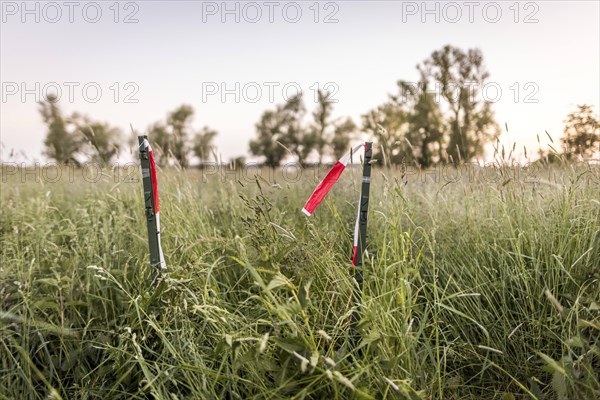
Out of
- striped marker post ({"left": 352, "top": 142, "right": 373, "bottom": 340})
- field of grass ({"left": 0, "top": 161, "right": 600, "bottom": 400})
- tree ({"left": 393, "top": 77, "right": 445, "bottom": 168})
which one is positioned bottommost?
field of grass ({"left": 0, "top": 161, "right": 600, "bottom": 400})

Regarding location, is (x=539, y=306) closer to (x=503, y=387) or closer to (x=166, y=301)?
(x=503, y=387)

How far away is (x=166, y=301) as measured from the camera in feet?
7.95

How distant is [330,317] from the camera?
252 cm

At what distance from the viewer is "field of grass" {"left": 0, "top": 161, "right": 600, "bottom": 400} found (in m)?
1.99

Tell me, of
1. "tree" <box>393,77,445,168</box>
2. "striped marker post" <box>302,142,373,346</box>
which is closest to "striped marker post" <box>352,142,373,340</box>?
"striped marker post" <box>302,142,373,346</box>

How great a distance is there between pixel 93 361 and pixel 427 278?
2.03 metres

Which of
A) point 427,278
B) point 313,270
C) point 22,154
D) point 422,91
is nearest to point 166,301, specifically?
point 313,270

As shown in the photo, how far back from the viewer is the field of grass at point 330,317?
1.99 metres

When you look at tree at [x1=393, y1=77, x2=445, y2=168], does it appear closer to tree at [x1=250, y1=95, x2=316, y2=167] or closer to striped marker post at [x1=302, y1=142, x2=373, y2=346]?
tree at [x1=250, y1=95, x2=316, y2=167]

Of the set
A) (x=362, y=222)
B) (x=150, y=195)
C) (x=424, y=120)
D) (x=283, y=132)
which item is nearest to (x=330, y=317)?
(x=362, y=222)

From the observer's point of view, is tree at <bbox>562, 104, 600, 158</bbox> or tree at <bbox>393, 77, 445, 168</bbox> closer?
tree at <bbox>562, 104, 600, 158</bbox>

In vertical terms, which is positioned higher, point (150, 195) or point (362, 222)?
point (150, 195)

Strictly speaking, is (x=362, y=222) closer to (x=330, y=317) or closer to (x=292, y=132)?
(x=330, y=317)

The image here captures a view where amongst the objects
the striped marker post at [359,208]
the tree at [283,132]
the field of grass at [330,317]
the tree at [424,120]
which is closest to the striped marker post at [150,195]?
the field of grass at [330,317]
